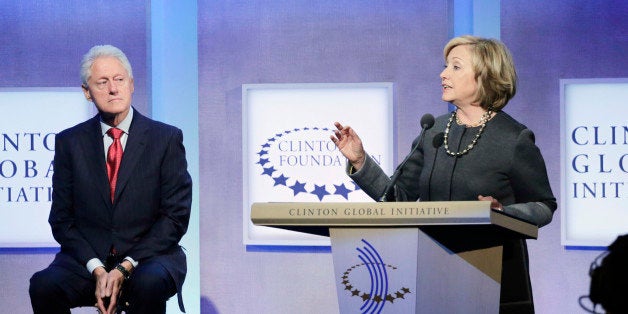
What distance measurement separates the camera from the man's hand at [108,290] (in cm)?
326

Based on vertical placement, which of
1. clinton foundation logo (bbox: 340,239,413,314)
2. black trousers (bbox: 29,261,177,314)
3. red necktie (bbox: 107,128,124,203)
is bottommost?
black trousers (bbox: 29,261,177,314)

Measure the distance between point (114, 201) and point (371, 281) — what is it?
1.55m

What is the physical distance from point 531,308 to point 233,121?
2545 millimetres

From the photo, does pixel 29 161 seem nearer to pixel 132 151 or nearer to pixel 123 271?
pixel 132 151

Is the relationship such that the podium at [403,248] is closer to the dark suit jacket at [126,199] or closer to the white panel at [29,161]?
the dark suit jacket at [126,199]

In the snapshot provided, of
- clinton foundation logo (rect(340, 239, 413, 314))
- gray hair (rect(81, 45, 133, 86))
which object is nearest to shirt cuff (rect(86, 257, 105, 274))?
gray hair (rect(81, 45, 133, 86))

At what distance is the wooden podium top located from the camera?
2.18 metres

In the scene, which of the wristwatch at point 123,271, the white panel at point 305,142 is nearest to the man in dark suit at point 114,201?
the wristwatch at point 123,271

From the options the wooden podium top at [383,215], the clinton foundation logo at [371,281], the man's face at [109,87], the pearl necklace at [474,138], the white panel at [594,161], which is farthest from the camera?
the white panel at [594,161]

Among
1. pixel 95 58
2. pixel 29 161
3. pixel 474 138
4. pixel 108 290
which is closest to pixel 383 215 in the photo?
pixel 474 138

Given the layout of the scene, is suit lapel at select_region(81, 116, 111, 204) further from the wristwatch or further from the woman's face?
the woman's face

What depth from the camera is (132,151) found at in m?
3.57

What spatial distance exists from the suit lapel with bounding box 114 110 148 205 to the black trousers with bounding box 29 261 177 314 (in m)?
0.36

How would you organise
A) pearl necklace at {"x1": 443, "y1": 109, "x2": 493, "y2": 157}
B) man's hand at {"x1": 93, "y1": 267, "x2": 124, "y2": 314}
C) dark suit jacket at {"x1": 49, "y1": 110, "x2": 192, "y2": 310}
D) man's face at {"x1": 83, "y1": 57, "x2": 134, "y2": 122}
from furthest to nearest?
man's face at {"x1": 83, "y1": 57, "x2": 134, "y2": 122}
dark suit jacket at {"x1": 49, "y1": 110, "x2": 192, "y2": 310}
man's hand at {"x1": 93, "y1": 267, "x2": 124, "y2": 314}
pearl necklace at {"x1": 443, "y1": 109, "x2": 493, "y2": 157}
